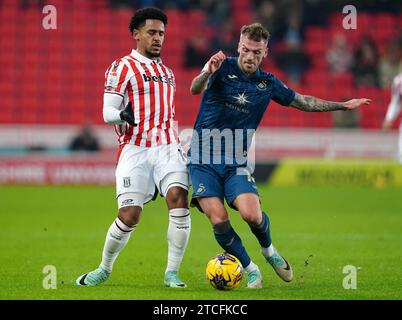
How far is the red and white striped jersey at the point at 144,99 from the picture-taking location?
311 inches

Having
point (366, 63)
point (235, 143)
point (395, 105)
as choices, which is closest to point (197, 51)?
point (366, 63)

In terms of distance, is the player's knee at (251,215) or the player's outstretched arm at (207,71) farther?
the player's knee at (251,215)

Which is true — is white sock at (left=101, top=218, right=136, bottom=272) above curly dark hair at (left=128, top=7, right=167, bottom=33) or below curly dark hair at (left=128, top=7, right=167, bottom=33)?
below

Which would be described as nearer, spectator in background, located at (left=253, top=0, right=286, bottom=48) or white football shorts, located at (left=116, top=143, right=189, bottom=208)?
white football shorts, located at (left=116, top=143, right=189, bottom=208)

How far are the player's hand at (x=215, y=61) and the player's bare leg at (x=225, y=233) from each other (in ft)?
3.77

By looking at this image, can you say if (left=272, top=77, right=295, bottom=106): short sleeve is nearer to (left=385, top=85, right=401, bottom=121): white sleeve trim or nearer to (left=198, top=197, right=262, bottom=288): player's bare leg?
(left=198, top=197, right=262, bottom=288): player's bare leg

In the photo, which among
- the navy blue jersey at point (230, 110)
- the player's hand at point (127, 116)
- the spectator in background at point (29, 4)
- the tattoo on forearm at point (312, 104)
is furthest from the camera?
the spectator in background at point (29, 4)

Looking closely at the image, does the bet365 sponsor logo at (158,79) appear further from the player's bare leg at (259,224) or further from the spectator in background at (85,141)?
the spectator in background at (85,141)

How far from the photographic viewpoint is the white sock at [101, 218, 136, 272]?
7.88m

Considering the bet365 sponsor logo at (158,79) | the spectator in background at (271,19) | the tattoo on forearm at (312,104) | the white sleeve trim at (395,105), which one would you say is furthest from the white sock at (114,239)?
the spectator in background at (271,19)

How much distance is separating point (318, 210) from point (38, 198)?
208 inches

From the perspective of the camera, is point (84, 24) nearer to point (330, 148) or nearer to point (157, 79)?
point (330, 148)

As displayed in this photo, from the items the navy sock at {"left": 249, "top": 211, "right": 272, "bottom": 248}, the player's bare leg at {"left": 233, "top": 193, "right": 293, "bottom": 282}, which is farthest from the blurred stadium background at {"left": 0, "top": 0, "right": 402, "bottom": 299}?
the navy sock at {"left": 249, "top": 211, "right": 272, "bottom": 248}

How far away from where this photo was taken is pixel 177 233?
25.9 ft
